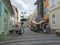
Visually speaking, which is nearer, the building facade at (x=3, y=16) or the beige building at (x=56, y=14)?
the building facade at (x=3, y=16)

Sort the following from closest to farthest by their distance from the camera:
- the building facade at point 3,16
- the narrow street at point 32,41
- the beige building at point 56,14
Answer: the narrow street at point 32,41 → the building facade at point 3,16 → the beige building at point 56,14

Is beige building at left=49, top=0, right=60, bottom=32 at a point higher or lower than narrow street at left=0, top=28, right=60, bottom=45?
higher

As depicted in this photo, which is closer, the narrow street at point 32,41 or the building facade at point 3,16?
the narrow street at point 32,41

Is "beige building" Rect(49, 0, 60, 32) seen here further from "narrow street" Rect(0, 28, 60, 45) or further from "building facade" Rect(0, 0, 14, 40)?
"narrow street" Rect(0, 28, 60, 45)

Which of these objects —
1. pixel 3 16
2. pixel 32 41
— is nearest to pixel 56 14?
pixel 3 16

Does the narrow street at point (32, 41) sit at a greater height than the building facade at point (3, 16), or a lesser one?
lesser

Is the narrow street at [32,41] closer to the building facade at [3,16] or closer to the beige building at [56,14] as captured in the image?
the building facade at [3,16]

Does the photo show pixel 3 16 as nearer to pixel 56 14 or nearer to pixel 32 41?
pixel 32 41

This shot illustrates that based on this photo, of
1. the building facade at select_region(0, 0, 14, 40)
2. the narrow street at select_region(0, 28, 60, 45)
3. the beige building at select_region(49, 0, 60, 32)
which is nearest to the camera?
the narrow street at select_region(0, 28, 60, 45)

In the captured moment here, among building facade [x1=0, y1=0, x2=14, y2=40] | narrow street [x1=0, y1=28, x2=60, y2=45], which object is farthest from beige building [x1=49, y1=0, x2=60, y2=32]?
narrow street [x1=0, y1=28, x2=60, y2=45]

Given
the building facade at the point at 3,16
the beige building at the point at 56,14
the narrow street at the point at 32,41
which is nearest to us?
the narrow street at the point at 32,41

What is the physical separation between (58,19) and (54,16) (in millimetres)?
2469

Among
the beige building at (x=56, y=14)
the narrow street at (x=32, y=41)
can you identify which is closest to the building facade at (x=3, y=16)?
the narrow street at (x=32, y=41)

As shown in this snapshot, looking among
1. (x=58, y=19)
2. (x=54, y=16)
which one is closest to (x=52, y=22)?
(x=54, y=16)
